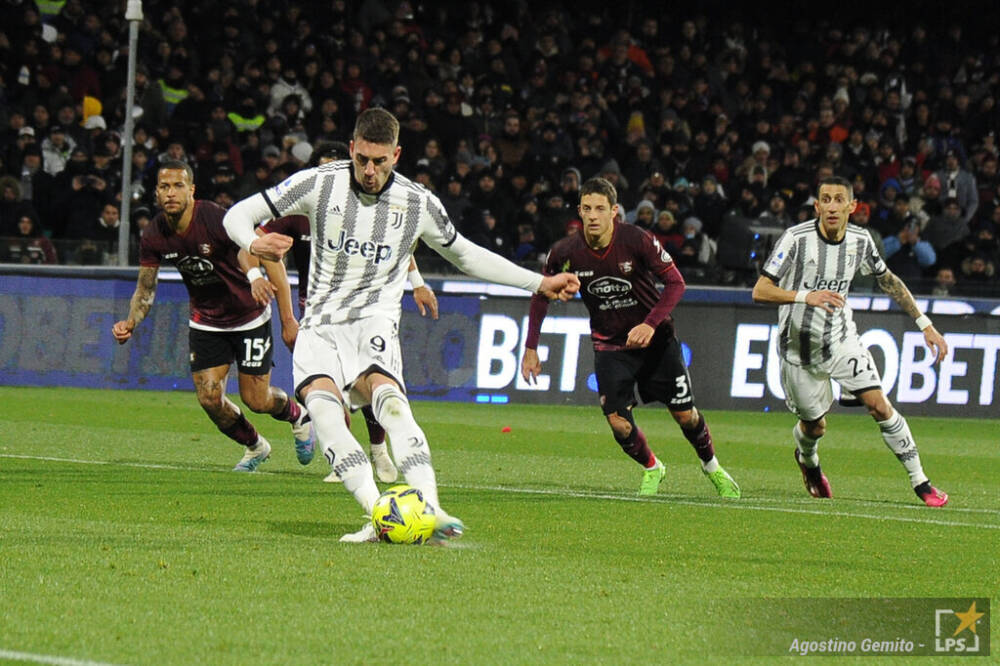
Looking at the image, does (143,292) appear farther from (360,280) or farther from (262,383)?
(360,280)

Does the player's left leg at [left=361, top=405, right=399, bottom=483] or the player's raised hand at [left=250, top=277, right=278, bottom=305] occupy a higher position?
the player's raised hand at [left=250, top=277, right=278, bottom=305]

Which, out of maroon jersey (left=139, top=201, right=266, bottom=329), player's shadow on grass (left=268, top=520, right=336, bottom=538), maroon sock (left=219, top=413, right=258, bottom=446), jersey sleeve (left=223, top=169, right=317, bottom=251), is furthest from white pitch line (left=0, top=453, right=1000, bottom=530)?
jersey sleeve (left=223, top=169, right=317, bottom=251)

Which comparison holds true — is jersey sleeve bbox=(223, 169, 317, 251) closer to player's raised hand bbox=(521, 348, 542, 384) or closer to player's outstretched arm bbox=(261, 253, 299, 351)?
player's outstretched arm bbox=(261, 253, 299, 351)

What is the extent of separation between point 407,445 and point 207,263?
3.85 m

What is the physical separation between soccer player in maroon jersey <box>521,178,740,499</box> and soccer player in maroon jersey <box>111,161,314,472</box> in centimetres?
183

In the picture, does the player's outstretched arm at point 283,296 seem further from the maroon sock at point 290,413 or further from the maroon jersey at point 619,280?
the maroon jersey at point 619,280

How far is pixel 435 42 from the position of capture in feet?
77.0

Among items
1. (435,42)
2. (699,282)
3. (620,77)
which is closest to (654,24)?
(620,77)

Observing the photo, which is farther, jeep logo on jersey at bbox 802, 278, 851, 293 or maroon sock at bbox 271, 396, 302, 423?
maroon sock at bbox 271, 396, 302, 423

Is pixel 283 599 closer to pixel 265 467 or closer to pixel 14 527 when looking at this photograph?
pixel 14 527

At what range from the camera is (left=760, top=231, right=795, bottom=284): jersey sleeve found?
1044 cm

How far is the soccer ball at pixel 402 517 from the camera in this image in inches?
276

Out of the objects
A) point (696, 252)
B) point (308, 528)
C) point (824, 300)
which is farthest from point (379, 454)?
point (696, 252)

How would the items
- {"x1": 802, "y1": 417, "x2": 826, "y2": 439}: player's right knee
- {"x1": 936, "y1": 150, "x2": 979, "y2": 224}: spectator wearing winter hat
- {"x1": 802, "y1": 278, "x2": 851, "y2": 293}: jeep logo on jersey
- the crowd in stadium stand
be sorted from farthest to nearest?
{"x1": 936, "y1": 150, "x2": 979, "y2": 224}: spectator wearing winter hat, the crowd in stadium stand, {"x1": 802, "y1": 417, "x2": 826, "y2": 439}: player's right knee, {"x1": 802, "y1": 278, "x2": 851, "y2": 293}: jeep logo on jersey
